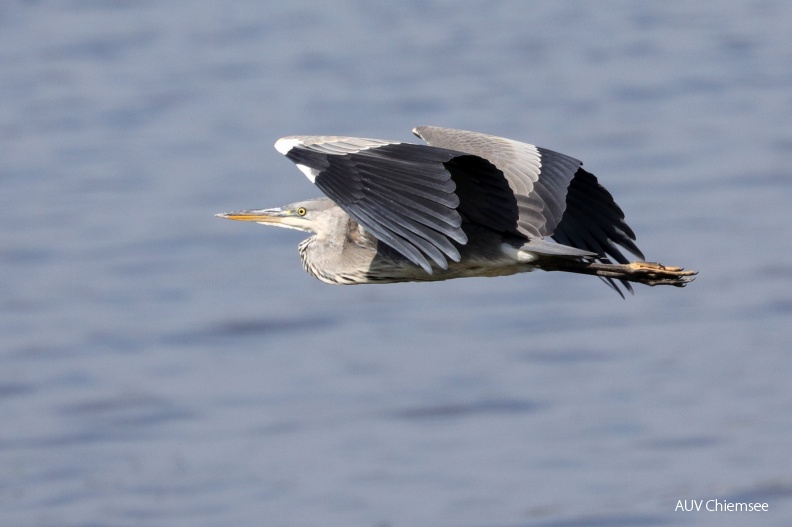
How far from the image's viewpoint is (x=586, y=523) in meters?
9.98

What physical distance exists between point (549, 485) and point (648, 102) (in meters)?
7.58

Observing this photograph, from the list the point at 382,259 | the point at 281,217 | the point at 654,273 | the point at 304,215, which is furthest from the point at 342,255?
the point at 654,273

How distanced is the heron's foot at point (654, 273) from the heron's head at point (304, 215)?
1328 millimetres

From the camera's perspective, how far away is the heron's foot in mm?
6848

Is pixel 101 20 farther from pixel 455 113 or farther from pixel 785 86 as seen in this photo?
pixel 785 86

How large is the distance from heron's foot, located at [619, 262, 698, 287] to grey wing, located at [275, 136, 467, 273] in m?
1.18

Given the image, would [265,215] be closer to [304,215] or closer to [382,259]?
[304,215]

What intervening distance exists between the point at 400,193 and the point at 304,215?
5.11ft

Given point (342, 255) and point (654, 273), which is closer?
point (654, 273)

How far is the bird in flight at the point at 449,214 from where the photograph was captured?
5965mm

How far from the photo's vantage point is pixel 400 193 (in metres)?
6.00

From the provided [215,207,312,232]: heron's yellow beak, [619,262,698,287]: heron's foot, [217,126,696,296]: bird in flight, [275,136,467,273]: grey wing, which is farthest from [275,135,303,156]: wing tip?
[619,262,698,287]: heron's foot

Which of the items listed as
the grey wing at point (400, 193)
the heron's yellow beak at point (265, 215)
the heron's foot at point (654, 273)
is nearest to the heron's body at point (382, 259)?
the heron's yellow beak at point (265, 215)

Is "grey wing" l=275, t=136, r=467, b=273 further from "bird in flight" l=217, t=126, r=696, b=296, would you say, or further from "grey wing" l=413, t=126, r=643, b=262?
"grey wing" l=413, t=126, r=643, b=262
